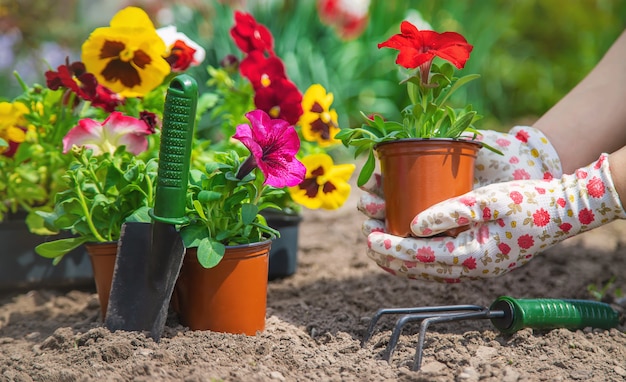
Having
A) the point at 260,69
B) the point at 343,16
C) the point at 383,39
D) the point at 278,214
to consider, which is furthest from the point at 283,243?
the point at 383,39

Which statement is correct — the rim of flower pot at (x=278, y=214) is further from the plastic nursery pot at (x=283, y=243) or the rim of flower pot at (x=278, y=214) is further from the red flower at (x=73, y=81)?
the red flower at (x=73, y=81)

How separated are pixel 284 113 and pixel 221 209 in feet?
1.38

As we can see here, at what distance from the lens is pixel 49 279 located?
5.77 feet

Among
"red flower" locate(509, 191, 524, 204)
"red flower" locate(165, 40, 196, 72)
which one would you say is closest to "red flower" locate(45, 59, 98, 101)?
"red flower" locate(165, 40, 196, 72)

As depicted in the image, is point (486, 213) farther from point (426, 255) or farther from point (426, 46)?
point (426, 46)

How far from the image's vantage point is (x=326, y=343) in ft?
4.33

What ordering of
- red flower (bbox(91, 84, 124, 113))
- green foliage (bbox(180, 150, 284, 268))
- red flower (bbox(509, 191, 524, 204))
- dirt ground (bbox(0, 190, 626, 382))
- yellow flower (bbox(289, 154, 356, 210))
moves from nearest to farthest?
dirt ground (bbox(0, 190, 626, 382)), green foliage (bbox(180, 150, 284, 268)), red flower (bbox(509, 191, 524, 204)), red flower (bbox(91, 84, 124, 113)), yellow flower (bbox(289, 154, 356, 210))

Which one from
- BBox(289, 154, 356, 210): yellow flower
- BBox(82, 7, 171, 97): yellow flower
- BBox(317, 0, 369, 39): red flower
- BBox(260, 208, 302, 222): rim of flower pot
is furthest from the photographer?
BBox(317, 0, 369, 39): red flower

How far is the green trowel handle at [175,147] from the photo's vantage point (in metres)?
1.10

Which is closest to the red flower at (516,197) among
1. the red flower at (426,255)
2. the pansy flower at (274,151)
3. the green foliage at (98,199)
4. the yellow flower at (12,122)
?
the red flower at (426,255)

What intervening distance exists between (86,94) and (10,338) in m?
0.63

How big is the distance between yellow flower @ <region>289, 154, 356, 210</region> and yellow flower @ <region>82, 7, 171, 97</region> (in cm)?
46

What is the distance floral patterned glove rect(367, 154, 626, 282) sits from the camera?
1.28 meters

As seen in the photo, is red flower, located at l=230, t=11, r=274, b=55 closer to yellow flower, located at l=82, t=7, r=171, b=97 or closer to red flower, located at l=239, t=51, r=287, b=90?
red flower, located at l=239, t=51, r=287, b=90
